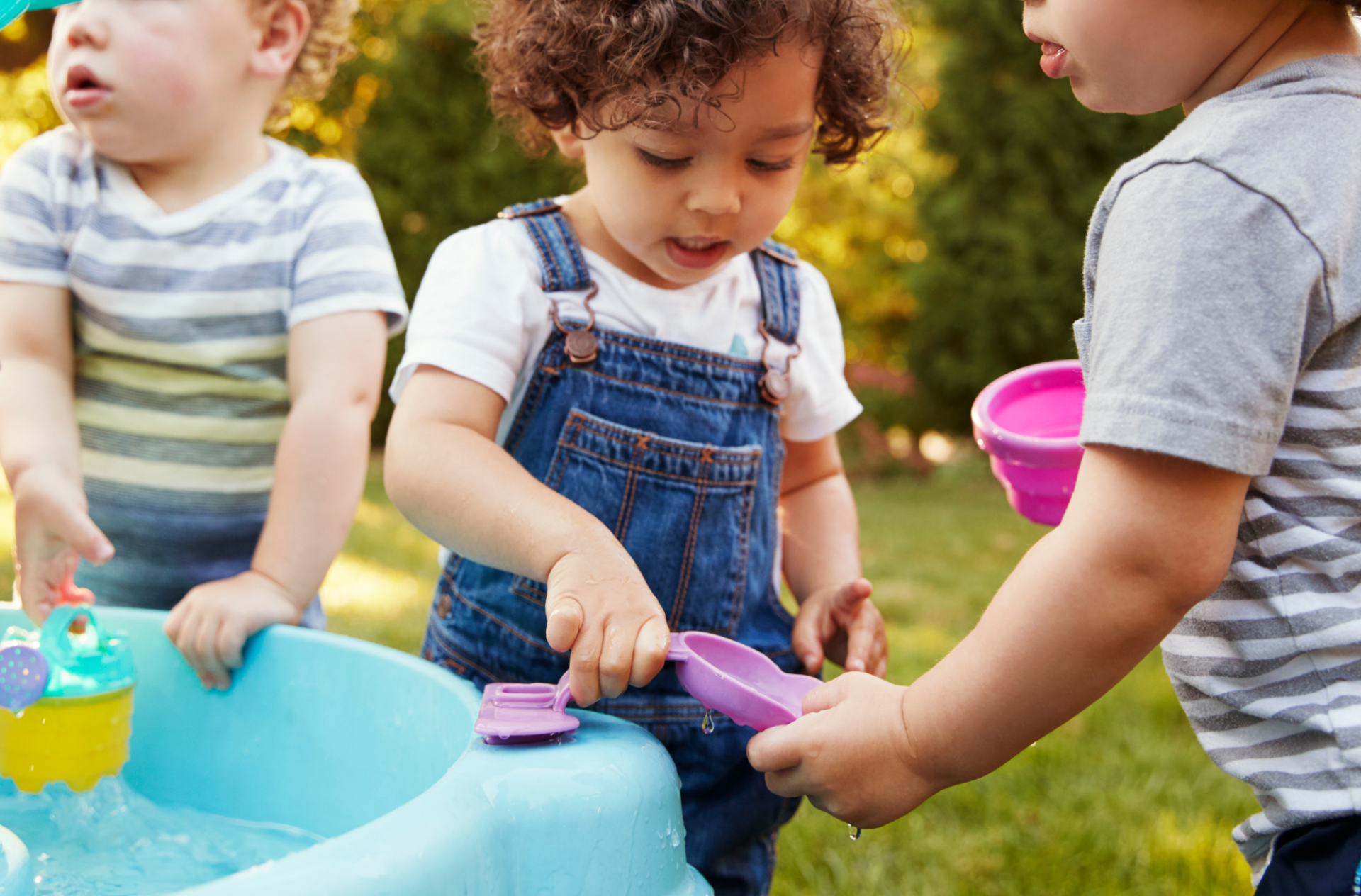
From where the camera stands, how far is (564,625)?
2.97 ft

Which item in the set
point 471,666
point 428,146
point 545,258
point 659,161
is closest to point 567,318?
point 545,258

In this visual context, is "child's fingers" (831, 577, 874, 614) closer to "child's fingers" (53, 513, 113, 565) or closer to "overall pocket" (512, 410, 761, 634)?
"overall pocket" (512, 410, 761, 634)

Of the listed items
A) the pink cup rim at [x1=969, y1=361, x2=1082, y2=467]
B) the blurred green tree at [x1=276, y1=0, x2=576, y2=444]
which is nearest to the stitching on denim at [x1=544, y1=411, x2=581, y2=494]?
the pink cup rim at [x1=969, y1=361, x2=1082, y2=467]

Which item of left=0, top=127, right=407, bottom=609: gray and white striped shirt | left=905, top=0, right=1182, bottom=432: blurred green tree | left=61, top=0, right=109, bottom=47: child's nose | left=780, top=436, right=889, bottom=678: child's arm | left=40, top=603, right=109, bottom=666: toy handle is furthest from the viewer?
left=905, top=0, right=1182, bottom=432: blurred green tree

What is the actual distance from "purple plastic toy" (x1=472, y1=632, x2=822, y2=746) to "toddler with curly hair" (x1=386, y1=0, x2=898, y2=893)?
0.11 meters

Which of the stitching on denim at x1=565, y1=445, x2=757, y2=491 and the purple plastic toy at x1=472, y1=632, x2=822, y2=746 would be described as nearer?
the purple plastic toy at x1=472, y1=632, x2=822, y2=746

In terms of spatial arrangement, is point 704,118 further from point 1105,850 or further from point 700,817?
point 1105,850

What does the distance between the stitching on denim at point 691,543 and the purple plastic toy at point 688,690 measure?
0.61ft

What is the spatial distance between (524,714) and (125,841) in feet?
1.75

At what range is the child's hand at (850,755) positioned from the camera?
88cm

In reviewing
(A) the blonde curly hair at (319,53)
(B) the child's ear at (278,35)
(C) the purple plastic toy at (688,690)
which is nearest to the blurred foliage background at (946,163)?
(A) the blonde curly hair at (319,53)

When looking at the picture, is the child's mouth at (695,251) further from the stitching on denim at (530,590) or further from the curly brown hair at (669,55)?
the stitching on denim at (530,590)

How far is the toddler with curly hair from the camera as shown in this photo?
44.9 inches

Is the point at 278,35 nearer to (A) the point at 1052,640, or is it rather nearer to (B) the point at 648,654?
(B) the point at 648,654
